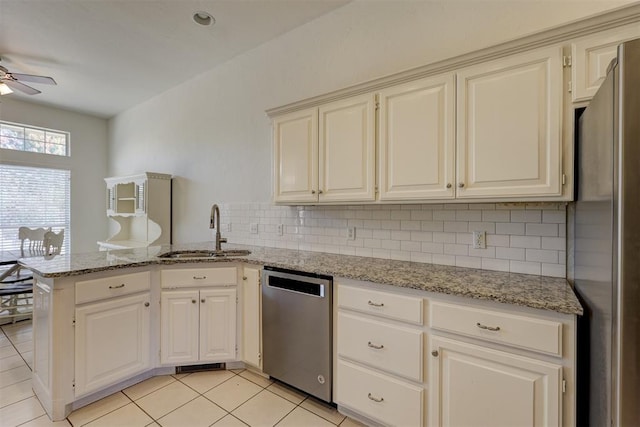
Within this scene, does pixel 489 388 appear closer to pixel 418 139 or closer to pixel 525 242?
pixel 525 242

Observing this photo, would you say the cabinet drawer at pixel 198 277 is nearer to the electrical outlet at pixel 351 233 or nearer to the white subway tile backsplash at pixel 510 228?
the electrical outlet at pixel 351 233

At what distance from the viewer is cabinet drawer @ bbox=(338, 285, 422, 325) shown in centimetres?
154

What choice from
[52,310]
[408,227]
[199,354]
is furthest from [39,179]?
[408,227]

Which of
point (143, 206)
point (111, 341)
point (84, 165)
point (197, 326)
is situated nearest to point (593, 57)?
point (197, 326)

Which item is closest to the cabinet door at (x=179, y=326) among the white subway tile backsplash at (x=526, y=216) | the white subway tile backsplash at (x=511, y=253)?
A: the white subway tile backsplash at (x=511, y=253)

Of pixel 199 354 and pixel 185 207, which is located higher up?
pixel 185 207

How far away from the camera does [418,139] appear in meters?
1.79

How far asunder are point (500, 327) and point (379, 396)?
781mm

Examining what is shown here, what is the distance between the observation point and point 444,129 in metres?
1.70

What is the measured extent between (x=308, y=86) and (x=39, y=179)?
4.71 metres

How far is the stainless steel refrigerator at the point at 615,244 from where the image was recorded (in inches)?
32.7

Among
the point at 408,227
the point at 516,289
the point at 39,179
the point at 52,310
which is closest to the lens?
the point at 516,289

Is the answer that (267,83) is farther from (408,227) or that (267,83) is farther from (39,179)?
(39,179)

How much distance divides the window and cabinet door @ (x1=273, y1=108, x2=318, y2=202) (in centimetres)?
451
